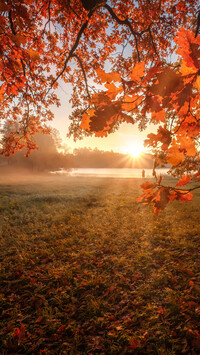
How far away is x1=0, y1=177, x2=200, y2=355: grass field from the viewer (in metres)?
2.33

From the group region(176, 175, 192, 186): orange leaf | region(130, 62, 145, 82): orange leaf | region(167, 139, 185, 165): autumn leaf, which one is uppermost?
region(130, 62, 145, 82): orange leaf

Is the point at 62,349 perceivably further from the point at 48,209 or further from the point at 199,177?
the point at 48,209

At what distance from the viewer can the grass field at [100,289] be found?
2326 mm

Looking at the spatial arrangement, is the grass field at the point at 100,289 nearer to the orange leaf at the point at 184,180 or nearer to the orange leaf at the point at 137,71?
the orange leaf at the point at 184,180

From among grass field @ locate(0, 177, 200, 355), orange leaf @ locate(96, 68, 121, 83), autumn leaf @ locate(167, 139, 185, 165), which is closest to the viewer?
orange leaf @ locate(96, 68, 121, 83)

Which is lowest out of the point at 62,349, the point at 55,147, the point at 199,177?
the point at 62,349

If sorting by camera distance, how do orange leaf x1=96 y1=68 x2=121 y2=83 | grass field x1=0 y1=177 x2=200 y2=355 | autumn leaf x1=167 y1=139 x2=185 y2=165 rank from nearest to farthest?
orange leaf x1=96 y1=68 x2=121 y2=83
autumn leaf x1=167 y1=139 x2=185 y2=165
grass field x1=0 y1=177 x2=200 y2=355

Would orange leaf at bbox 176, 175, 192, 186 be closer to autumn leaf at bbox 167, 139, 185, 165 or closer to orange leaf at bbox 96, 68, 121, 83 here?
autumn leaf at bbox 167, 139, 185, 165

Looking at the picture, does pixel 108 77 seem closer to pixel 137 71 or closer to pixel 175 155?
pixel 137 71

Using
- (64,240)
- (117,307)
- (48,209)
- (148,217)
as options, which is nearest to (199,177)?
(117,307)

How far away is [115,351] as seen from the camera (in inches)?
86.7

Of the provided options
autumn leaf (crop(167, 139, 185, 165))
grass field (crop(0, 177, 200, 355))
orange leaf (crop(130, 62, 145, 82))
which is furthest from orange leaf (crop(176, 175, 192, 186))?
grass field (crop(0, 177, 200, 355))

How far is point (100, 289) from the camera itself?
332 centimetres

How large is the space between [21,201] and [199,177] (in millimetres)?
10664
